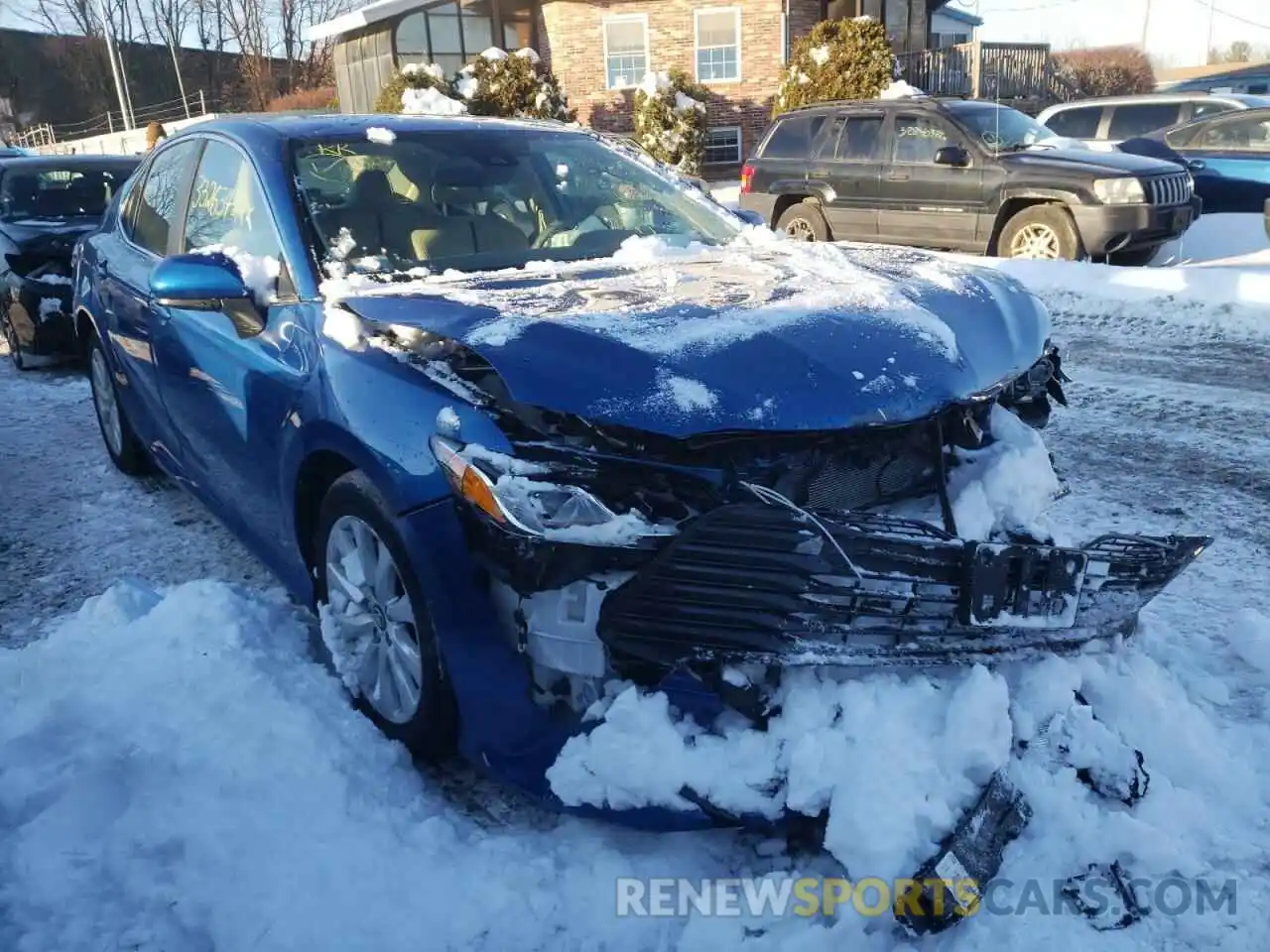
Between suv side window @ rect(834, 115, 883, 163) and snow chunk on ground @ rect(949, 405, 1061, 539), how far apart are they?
30.4 feet

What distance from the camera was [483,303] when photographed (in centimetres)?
262

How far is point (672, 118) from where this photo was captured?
64.8 feet

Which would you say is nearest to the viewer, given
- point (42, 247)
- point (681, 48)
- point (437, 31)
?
point (42, 247)

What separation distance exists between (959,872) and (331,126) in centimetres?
303

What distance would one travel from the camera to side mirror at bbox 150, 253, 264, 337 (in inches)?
115

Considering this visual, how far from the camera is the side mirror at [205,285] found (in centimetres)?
293

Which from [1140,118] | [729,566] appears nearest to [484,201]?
[729,566]

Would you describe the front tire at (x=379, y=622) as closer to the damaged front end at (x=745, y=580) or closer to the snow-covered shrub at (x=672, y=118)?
the damaged front end at (x=745, y=580)

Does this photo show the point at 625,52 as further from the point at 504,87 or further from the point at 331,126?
the point at 331,126

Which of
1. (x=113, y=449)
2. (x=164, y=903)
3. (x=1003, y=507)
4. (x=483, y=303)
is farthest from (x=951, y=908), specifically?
(x=113, y=449)

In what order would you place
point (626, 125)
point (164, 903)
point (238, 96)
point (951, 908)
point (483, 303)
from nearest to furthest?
1. point (951, 908)
2. point (164, 903)
3. point (483, 303)
4. point (626, 125)
5. point (238, 96)

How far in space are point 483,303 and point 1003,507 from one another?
1.42 metres

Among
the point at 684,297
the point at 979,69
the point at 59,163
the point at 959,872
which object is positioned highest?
the point at 979,69

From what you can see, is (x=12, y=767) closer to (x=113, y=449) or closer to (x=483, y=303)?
(x=483, y=303)
